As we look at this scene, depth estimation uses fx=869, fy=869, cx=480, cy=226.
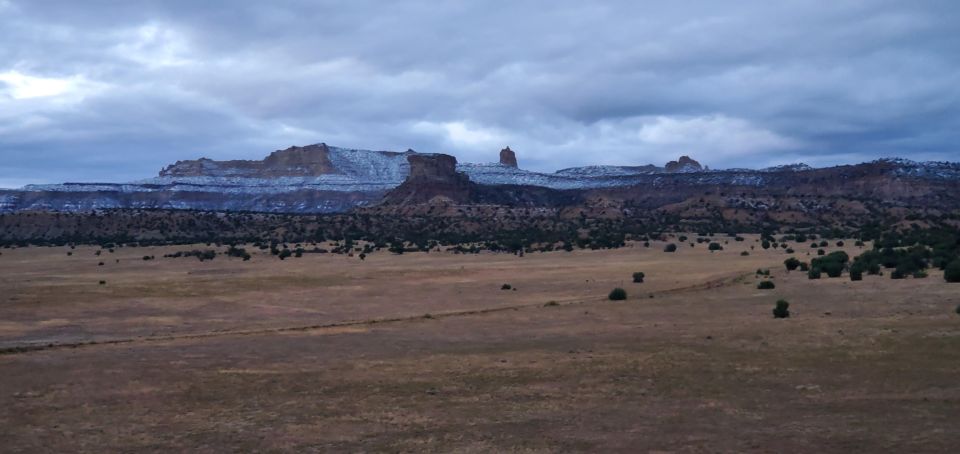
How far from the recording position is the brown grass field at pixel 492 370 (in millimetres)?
11711

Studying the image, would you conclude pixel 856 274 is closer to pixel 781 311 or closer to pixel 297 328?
pixel 781 311

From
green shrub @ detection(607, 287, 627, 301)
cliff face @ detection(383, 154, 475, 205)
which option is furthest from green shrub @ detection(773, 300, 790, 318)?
cliff face @ detection(383, 154, 475, 205)

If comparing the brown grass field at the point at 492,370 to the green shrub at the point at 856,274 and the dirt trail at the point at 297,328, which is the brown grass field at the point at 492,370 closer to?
the dirt trail at the point at 297,328

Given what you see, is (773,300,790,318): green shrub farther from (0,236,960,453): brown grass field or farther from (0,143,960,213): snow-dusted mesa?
(0,143,960,213): snow-dusted mesa

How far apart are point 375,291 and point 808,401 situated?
2580 centimetres

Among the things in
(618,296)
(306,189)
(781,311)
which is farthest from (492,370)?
(306,189)

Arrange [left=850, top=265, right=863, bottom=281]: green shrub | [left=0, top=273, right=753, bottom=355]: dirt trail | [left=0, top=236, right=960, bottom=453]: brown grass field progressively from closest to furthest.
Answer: [left=0, top=236, right=960, bottom=453]: brown grass field < [left=0, top=273, right=753, bottom=355]: dirt trail < [left=850, top=265, right=863, bottom=281]: green shrub

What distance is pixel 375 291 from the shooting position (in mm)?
37250

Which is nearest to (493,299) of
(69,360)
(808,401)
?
(69,360)

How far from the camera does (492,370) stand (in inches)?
665

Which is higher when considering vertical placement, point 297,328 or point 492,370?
point 492,370

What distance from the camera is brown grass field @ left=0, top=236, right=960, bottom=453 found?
11.7m

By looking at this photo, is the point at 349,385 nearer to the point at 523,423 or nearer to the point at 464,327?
the point at 523,423

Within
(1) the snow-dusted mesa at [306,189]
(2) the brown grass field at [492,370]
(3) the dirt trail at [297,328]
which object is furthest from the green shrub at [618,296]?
(1) the snow-dusted mesa at [306,189]
